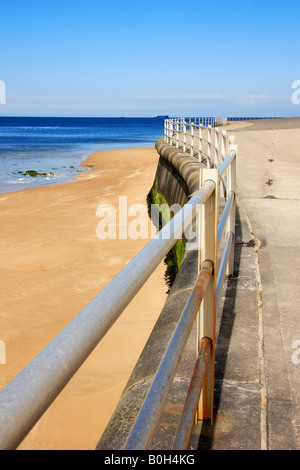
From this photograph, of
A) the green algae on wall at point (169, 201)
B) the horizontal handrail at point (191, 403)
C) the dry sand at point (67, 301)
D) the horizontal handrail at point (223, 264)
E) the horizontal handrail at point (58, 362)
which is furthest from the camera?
the green algae on wall at point (169, 201)

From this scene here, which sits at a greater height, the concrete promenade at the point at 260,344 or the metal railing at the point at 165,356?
the metal railing at the point at 165,356

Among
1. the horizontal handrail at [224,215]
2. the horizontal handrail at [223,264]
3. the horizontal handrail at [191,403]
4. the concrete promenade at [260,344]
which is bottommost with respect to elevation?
the concrete promenade at [260,344]

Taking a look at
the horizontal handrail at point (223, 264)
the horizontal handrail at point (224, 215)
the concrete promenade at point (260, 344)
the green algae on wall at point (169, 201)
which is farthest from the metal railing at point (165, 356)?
the green algae on wall at point (169, 201)

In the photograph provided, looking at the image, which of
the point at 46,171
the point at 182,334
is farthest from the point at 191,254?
the point at 46,171

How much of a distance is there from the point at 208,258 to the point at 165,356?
70 centimetres

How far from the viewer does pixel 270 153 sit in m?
12.1

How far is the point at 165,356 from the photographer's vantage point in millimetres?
1331

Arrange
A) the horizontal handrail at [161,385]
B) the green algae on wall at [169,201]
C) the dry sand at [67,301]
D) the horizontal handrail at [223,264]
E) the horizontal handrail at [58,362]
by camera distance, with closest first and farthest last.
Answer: the horizontal handrail at [58,362] → the horizontal handrail at [161,385] → the horizontal handrail at [223,264] → the dry sand at [67,301] → the green algae on wall at [169,201]

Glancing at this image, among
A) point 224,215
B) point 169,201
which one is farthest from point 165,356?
point 169,201

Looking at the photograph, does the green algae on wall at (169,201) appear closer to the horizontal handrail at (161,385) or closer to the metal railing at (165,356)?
the metal railing at (165,356)

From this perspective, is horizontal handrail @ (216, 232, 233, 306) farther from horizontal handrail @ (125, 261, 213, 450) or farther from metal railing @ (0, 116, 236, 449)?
horizontal handrail @ (125, 261, 213, 450)

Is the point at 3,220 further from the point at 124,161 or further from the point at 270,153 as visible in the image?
the point at 124,161

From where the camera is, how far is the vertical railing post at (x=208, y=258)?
74.9 inches
